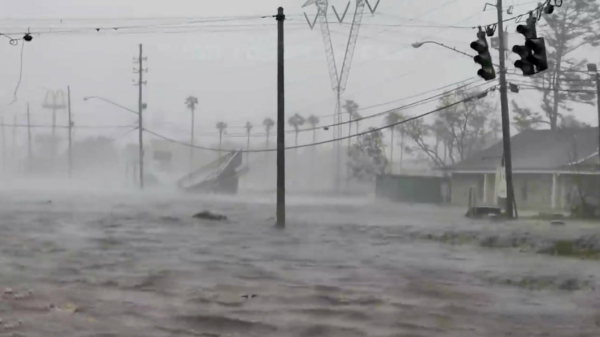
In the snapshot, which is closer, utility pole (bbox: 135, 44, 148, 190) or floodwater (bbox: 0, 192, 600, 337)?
floodwater (bbox: 0, 192, 600, 337)

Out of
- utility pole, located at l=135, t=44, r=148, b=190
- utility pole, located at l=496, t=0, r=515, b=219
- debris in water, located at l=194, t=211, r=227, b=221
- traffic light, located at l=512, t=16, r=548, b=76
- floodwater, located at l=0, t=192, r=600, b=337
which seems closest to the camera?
floodwater, located at l=0, t=192, r=600, b=337

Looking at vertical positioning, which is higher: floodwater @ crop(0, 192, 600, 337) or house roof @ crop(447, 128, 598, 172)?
house roof @ crop(447, 128, 598, 172)

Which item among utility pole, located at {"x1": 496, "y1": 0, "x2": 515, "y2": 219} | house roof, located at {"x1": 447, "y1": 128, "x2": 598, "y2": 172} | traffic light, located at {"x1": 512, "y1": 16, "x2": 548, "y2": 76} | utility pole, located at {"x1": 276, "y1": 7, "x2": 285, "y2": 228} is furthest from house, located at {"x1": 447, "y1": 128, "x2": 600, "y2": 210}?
traffic light, located at {"x1": 512, "y1": 16, "x2": 548, "y2": 76}

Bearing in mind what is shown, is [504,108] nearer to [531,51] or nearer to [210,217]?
[210,217]

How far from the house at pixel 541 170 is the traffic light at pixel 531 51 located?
83.8ft

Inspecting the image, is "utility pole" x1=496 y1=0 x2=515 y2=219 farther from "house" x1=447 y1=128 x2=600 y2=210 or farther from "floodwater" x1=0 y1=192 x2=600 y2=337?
"house" x1=447 y1=128 x2=600 y2=210

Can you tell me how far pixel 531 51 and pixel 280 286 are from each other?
7634 mm

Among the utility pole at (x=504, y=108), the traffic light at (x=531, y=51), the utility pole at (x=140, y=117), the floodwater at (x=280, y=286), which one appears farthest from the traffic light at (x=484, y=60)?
the utility pole at (x=140, y=117)

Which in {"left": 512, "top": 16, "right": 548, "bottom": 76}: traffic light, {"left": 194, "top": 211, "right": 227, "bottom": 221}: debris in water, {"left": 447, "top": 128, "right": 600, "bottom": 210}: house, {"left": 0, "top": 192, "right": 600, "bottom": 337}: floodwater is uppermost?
{"left": 512, "top": 16, "right": 548, "bottom": 76}: traffic light

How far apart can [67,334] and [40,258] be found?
11209 mm

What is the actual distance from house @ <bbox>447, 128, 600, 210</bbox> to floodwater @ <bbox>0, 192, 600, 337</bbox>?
1931 centimetres

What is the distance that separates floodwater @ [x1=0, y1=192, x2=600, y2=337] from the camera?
1059 centimetres

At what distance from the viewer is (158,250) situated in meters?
22.8

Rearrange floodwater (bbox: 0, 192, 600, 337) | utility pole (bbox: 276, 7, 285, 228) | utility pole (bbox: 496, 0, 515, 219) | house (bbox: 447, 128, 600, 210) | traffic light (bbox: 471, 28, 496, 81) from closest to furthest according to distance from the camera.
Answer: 1. floodwater (bbox: 0, 192, 600, 337)
2. traffic light (bbox: 471, 28, 496, 81)
3. utility pole (bbox: 276, 7, 285, 228)
4. utility pole (bbox: 496, 0, 515, 219)
5. house (bbox: 447, 128, 600, 210)
